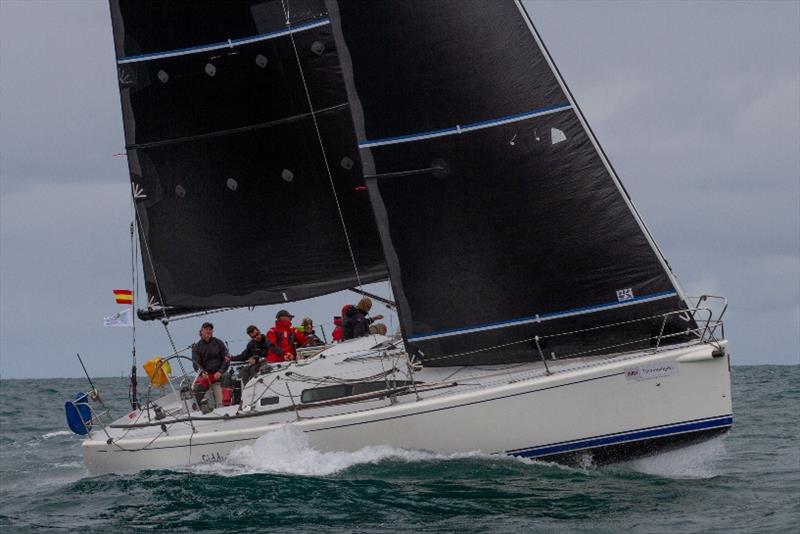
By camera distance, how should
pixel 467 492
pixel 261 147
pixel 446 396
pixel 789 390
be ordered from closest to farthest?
pixel 467 492 → pixel 446 396 → pixel 261 147 → pixel 789 390

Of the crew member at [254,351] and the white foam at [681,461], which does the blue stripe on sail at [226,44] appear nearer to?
the crew member at [254,351]

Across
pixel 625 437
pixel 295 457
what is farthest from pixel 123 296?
pixel 625 437

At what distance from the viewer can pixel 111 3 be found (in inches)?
774

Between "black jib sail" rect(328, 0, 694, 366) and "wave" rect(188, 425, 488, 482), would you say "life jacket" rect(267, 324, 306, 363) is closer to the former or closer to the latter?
"wave" rect(188, 425, 488, 482)

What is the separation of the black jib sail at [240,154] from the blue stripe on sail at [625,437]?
4941 mm

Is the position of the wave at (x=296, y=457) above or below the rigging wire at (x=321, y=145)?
below

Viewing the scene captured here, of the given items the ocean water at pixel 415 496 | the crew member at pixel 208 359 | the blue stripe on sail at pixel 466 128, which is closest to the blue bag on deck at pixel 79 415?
the ocean water at pixel 415 496

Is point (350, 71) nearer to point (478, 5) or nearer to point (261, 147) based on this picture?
point (478, 5)

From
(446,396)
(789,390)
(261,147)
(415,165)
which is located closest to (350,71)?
(415,165)

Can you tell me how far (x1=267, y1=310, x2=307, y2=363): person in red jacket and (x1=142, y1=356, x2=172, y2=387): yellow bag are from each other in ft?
5.97

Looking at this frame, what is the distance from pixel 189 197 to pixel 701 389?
29.6 ft

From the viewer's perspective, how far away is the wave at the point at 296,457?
15.6 meters

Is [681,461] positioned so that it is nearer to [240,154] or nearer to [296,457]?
[296,457]

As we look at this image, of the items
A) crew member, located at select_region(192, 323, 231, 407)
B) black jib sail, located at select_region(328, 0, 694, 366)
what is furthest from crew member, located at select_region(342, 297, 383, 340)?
black jib sail, located at select_region(328, 0, 694, 366)
